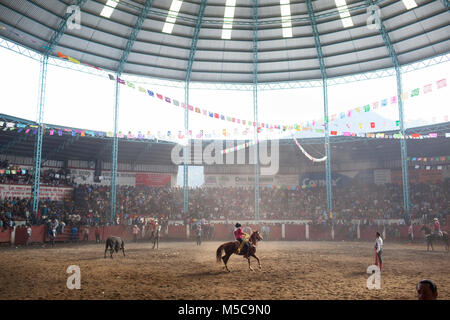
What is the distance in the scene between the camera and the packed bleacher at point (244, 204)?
29.7 m

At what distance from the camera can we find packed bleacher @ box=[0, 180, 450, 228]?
29652 millimetres

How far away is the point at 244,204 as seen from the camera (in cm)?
3828

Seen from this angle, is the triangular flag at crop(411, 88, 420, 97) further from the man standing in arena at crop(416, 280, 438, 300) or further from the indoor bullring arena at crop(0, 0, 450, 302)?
the man standing in arena at crop(416, 280, 438, 300)

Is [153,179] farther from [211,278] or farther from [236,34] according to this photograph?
[211,278]

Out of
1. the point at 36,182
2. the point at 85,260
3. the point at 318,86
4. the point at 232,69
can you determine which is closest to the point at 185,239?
the point at 36,182

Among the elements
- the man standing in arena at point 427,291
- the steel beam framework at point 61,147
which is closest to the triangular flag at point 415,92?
the man standing in arena at point 427,291

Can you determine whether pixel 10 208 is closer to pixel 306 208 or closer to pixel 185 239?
pixel 185 239

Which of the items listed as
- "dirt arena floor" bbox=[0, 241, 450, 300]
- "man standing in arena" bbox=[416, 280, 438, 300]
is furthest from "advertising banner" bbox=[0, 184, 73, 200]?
"man standing in arena" bbox=[416, 280, 438, 300]

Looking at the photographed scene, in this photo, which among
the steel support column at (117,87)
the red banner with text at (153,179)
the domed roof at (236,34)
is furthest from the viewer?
the red banner with text at (153,179)

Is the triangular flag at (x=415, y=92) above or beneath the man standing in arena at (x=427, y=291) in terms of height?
above

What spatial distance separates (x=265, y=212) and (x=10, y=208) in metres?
24.4

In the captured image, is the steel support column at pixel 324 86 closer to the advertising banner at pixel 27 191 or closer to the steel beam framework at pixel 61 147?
the steel beam framework at pixel 61 147

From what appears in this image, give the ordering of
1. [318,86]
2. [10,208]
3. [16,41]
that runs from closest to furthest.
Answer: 1. [16,41]
2. [10,208]
3. [318,86]
